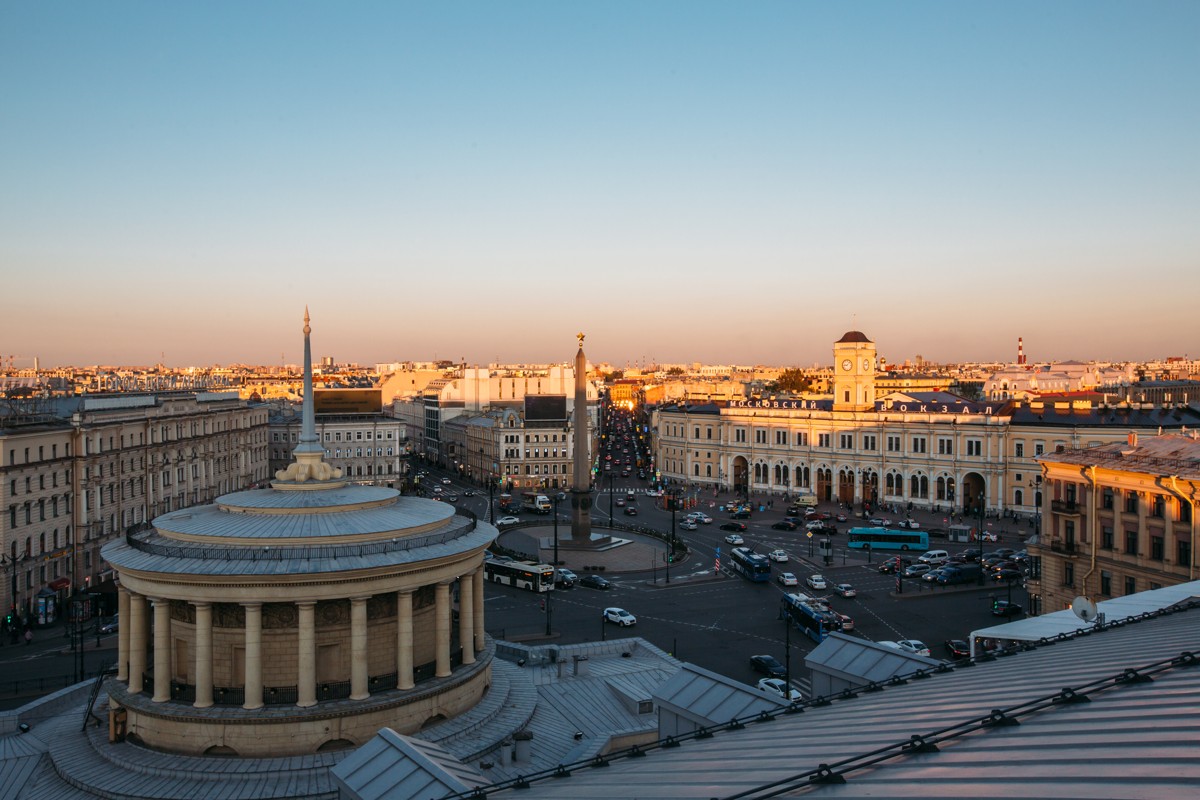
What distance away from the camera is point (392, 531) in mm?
28719

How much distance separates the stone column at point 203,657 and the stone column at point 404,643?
17.3 feet

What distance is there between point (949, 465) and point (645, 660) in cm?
7213

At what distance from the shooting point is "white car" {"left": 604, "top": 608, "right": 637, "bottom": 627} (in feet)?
172

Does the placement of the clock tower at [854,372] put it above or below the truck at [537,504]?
above

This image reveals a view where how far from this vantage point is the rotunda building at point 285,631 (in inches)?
1030

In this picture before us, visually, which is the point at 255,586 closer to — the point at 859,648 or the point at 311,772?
the point at 311,772

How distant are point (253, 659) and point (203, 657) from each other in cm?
151

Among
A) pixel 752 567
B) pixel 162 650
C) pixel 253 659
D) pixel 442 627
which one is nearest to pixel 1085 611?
pixel 442 627

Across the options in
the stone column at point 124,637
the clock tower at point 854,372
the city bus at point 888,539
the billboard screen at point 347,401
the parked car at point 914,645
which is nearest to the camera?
the stone column at point 124,637

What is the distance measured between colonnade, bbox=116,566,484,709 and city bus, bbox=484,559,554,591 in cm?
3243

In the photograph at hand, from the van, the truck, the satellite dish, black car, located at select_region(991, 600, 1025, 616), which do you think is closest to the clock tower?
the truck

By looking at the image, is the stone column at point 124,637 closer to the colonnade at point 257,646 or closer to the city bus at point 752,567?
the colonnade at point 257,646

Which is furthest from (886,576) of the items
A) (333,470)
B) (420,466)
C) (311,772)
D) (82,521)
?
(420,466)

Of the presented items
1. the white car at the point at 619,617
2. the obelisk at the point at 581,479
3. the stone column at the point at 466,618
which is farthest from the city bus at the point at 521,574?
the stone column at the point at 466,618
